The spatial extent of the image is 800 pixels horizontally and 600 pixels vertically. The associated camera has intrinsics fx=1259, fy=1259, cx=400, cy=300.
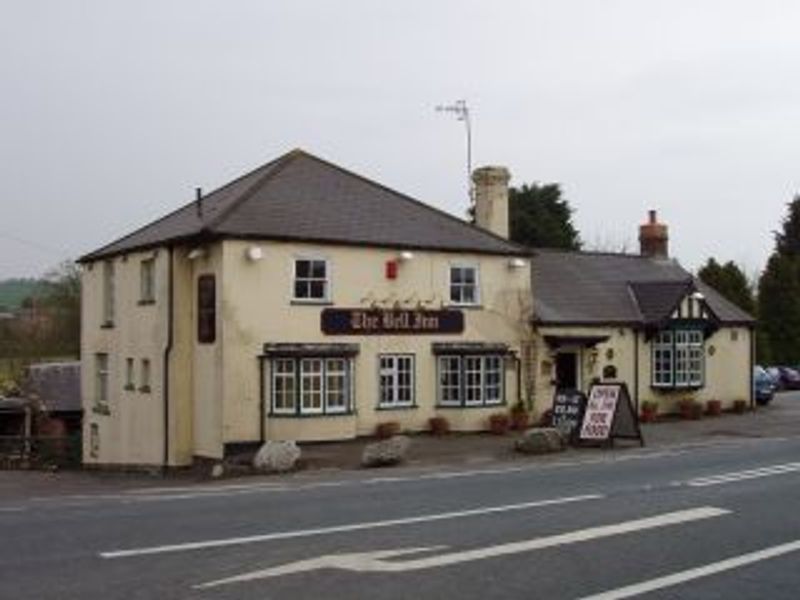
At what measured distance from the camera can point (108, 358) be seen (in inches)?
1426

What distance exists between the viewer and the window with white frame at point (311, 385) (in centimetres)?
2997

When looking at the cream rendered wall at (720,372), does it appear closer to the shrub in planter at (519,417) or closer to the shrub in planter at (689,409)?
the shrub in planter at (689,409)

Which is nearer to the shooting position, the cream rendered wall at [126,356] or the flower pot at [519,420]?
the cream rendered wall at [126,356]

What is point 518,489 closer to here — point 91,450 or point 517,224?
point 91,450

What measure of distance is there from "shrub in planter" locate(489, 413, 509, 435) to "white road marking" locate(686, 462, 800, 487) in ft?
42.2

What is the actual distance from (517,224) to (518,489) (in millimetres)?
42450

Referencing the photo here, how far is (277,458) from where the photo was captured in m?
26.7

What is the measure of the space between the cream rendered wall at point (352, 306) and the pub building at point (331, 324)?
40 mm

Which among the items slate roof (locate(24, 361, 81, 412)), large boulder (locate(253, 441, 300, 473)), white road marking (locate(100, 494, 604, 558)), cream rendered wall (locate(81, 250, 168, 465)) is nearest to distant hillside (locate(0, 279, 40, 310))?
slate roof (locate(24, 361, 81, 412))

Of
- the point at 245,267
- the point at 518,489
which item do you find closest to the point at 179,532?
the point at 518,489

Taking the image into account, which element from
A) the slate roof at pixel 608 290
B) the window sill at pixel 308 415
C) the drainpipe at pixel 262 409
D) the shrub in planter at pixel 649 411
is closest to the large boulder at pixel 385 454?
the window sill at pixel 308 415

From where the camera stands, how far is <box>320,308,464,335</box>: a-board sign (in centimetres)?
3108

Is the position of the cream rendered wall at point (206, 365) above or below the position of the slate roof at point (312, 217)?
below

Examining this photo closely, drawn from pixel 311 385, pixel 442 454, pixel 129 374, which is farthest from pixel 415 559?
pixel 129 374
